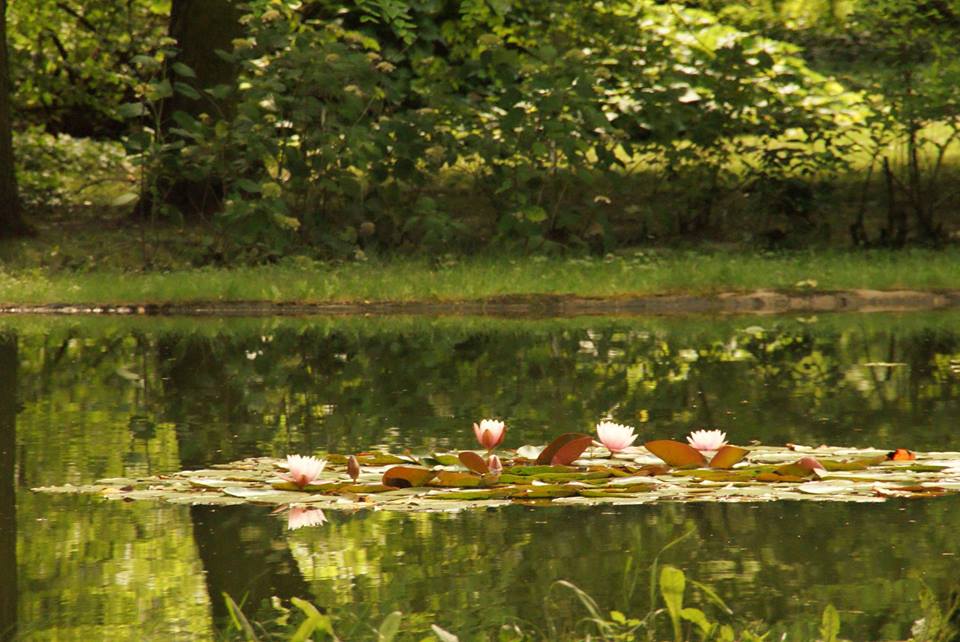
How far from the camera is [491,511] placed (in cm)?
639

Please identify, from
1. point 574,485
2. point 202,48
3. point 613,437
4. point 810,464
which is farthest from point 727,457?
point 202,48

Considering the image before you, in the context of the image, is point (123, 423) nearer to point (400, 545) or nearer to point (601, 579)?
point (400, 545)

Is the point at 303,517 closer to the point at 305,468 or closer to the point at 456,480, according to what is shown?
the point at 305,468

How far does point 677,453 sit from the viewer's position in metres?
6.69

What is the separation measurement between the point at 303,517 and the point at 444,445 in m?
2.03

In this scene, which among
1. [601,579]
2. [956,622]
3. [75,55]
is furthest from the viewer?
[75,55]

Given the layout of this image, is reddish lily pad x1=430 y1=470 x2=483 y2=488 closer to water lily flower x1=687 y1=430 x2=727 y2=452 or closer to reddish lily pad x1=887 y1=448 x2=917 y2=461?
water lily flower x1=687 y1=430 x2=727 y2=452

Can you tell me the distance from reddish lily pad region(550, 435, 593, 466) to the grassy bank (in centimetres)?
958

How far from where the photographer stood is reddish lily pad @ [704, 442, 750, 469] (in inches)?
261

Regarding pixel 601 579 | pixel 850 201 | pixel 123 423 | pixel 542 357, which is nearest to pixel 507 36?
pixel 850 201

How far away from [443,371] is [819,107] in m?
10.6

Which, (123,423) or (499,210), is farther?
(499,210)

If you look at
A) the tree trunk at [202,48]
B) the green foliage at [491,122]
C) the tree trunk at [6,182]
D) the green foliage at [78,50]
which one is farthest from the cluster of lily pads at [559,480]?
the green foliage at [78,50]

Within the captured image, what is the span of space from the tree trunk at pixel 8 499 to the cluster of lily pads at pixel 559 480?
1.25 feet
